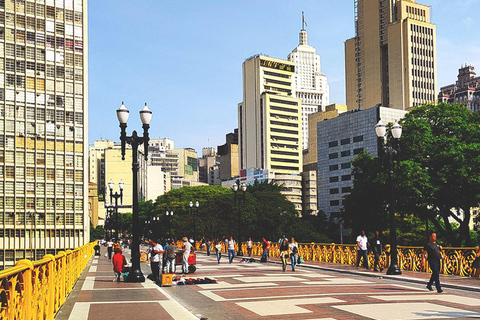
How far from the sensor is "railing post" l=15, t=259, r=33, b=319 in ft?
26.5

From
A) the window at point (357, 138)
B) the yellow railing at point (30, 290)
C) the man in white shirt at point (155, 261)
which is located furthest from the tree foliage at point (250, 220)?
the yellow railing at point (30, 290)

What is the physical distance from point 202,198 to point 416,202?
265 feet

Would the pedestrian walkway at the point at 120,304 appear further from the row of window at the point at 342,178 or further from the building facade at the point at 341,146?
the row of window at the point at 342,178

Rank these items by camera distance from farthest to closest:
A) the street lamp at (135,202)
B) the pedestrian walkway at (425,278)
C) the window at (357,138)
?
the window at (357,138) < the street lamp at (135,202) < the pedestrian walkway at (425,278)

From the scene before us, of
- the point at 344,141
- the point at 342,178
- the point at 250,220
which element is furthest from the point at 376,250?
the point at 342,178

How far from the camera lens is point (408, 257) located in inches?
1022

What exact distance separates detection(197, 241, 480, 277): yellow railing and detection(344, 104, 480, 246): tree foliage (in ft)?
26.0

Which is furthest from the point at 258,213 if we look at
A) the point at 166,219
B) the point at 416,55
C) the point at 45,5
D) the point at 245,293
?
the point at 416,55

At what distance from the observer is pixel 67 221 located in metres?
110

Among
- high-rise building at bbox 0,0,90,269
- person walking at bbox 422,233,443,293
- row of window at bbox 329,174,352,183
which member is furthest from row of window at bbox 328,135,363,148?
person walking at bbox 422,233,443,293

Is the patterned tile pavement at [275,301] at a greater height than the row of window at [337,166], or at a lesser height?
lesser

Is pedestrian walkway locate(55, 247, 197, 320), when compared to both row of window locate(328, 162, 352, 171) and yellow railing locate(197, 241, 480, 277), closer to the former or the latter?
yellow railing locate(197, 241, 480, 277)

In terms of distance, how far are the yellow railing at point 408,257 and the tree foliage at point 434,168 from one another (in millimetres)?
7916

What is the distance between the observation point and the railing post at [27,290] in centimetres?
808
